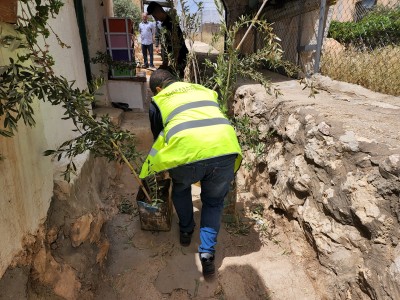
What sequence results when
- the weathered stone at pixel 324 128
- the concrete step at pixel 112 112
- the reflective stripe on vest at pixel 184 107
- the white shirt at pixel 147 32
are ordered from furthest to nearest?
the white shirt at pixel 147 32
the concrete step at pixel 112 112
the weathered stone at pixel 324 128
the reflective stripe on vest at pixel 184 107

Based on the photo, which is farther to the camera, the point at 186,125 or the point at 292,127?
the point at 292,127

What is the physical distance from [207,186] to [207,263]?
610mm

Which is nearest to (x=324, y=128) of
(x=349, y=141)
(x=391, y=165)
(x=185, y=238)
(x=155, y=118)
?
(x=349, y=141)

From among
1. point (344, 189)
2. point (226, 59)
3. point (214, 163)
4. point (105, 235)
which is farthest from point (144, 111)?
point (344, 189)

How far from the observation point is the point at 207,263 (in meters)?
2.26

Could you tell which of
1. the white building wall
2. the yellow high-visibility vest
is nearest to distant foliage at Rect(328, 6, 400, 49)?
the yellow high-visibility vest

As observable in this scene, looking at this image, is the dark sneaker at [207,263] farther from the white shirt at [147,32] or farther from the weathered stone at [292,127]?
the white shirt at [147,32]

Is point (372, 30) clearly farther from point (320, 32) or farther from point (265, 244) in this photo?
point (265, 244)

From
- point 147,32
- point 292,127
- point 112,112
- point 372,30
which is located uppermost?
point 147,32

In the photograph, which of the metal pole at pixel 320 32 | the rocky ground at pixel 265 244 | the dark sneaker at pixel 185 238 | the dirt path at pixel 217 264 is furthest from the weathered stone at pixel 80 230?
the metal pole at pixel 320 32

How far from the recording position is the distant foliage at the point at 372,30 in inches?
220

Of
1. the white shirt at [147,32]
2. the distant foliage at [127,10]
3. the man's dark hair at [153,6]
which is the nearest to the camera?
the man's dark hair at [153,6]

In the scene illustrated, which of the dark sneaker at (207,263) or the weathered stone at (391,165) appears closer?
the weathered stone at (391,165)

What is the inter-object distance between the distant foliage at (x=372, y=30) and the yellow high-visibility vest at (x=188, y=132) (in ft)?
11.4
